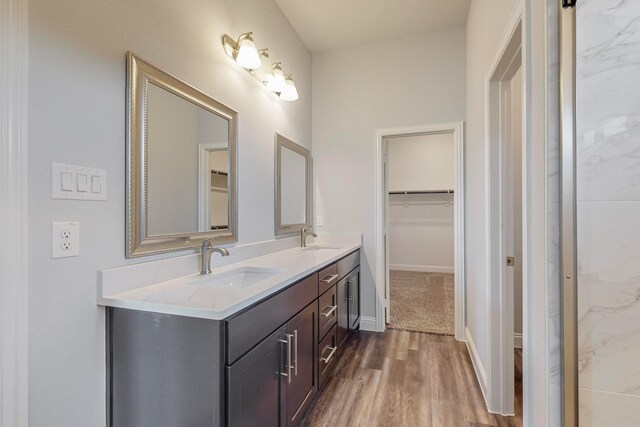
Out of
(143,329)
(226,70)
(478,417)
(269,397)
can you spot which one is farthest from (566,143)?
(226,70)

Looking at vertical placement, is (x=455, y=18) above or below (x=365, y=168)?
above

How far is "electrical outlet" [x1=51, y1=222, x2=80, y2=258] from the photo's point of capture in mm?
917

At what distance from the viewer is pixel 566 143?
81 centimetres

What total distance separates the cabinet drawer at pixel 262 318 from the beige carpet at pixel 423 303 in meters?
1.79

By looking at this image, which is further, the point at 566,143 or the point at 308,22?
the point at 308,22

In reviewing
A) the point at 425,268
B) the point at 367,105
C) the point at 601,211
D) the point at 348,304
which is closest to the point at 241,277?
Result: the point at 348,304

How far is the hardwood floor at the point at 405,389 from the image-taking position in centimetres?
160

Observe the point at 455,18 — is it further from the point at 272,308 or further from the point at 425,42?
the point at 272,308

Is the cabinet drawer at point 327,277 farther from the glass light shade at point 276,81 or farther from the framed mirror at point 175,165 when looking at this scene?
the glass light shade at point 276,81

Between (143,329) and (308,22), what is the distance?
2655 millimetres

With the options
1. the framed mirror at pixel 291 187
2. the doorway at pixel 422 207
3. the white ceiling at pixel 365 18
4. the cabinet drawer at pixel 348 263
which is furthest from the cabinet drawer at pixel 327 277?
the doorway at pixel 422 207

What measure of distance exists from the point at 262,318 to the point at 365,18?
2577 mm

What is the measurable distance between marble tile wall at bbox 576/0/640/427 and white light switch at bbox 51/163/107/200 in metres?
1.54

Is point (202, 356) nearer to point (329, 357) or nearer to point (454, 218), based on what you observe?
point (329, 357)
